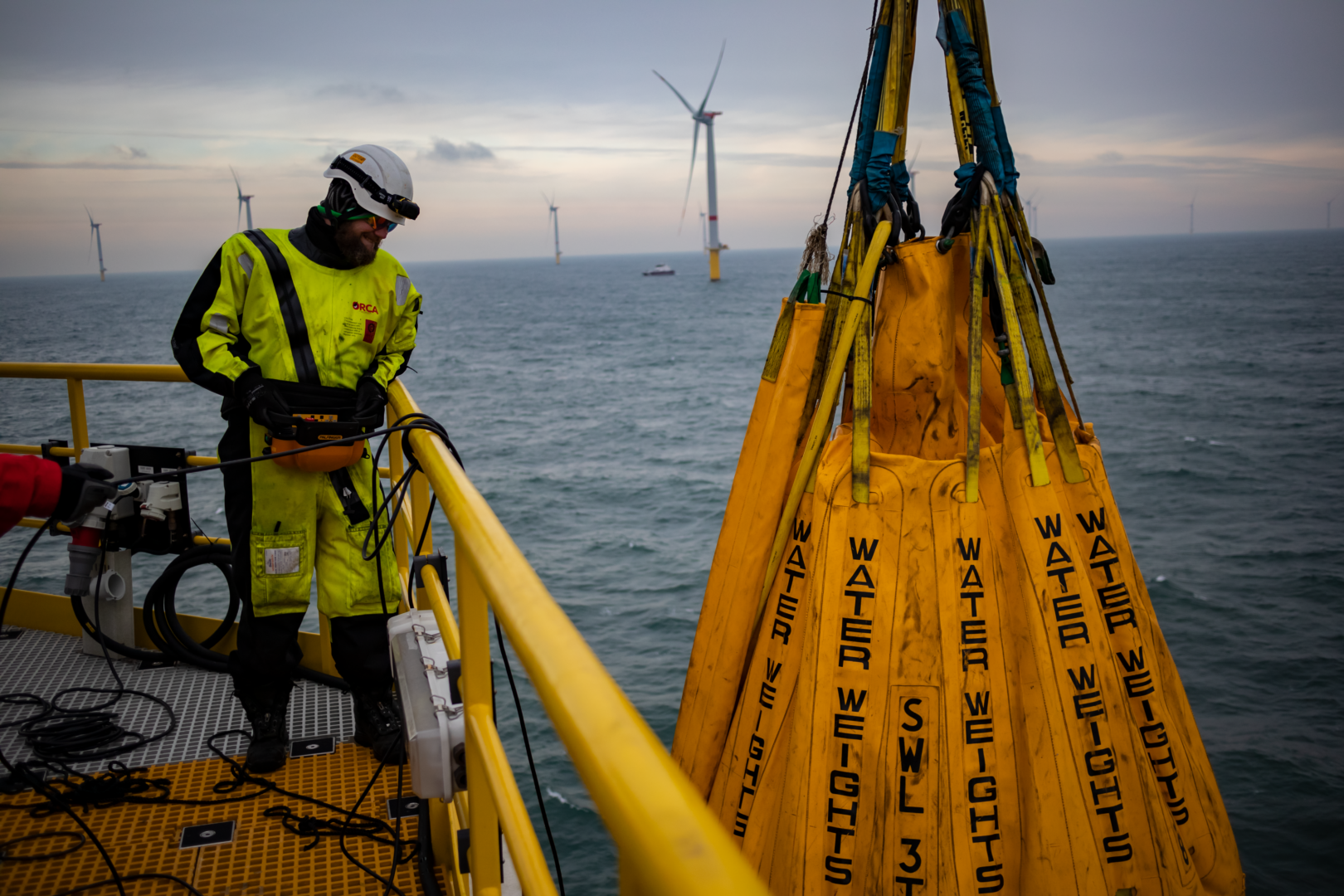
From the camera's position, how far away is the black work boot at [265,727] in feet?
10.4

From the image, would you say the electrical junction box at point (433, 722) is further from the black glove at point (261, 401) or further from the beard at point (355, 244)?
the beard at point (355, 244)

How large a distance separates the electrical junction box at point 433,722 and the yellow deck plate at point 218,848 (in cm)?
72

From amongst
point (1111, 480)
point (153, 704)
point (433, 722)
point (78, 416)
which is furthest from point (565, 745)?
point (1111, 480)

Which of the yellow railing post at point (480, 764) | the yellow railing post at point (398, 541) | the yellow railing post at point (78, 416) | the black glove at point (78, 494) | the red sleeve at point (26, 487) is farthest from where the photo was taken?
the yellow railing post at point (78, 416)

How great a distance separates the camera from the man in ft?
9.68

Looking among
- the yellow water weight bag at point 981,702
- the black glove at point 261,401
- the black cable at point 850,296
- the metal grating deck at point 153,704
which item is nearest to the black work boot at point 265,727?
the metal grating deck at point 153,704

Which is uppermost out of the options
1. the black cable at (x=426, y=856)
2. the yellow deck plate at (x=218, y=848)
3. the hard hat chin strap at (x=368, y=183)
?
the hard hat chin strap at (x=368, y=183)

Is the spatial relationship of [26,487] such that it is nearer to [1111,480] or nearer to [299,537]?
[299,537]

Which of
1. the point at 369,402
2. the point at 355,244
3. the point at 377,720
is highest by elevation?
the point at 355,244

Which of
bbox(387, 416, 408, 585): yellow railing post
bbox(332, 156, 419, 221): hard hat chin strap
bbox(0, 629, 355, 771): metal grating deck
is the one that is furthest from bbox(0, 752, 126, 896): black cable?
bbox(332, 156, 419, 221): hard hat chin strap

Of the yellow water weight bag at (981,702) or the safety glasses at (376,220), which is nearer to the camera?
the yellow water weight bag at (981,702)

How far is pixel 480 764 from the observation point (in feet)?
5.28

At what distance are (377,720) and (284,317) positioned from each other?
1.39 meters

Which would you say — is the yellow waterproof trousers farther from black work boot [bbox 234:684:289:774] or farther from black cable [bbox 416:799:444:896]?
black cable [bbox 416:799:444:896]
